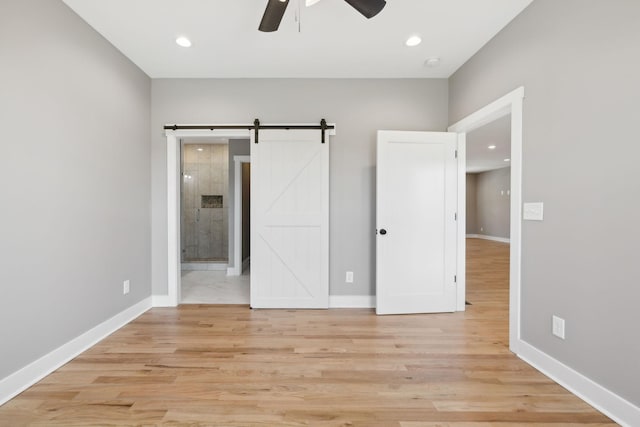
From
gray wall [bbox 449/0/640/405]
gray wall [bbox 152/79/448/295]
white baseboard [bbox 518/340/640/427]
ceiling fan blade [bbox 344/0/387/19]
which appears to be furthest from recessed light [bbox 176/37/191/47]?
white baseboard [bbox 518/340/640/427]

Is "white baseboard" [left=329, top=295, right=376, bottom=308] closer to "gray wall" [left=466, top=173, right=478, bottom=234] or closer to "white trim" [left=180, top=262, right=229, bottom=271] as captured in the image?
"white trim" [left=180, top=262, right=229, bottom=271]

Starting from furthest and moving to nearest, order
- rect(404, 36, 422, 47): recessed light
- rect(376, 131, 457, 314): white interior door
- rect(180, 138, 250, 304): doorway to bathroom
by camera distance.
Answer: rect(180, 138, 250, 304): doorway to bathroom
rect(376, 131, 457, 314): white interior door
rect(404, 36, 422, 47): recessed light

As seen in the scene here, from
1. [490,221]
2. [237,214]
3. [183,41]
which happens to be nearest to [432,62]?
[183,41]

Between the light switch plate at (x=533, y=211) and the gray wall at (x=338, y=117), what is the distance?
1476mm

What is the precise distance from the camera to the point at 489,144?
21.6 feet

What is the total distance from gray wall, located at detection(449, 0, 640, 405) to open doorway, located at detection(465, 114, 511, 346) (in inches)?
30.9

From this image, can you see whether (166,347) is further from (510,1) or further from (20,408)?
(510,1)

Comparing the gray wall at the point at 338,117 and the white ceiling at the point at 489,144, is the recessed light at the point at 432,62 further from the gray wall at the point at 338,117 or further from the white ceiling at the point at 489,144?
the white ceiling at the point at 489,144

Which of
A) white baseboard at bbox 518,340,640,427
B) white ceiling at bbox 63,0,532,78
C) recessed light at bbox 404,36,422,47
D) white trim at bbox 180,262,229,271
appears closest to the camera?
white baseboard at bbox 518,340,640,427

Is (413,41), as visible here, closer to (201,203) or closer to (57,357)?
(57,357)

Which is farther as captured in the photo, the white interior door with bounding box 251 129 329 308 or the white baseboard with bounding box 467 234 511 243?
the white baseboard with bounding box 467 234 511 243

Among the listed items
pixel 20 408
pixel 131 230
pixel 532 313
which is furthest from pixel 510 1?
pixel 20 408

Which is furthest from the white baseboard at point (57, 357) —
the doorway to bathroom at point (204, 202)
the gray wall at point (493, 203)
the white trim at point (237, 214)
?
the gray wall at point (493, 203)

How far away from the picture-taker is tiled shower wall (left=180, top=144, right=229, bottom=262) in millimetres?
5910
